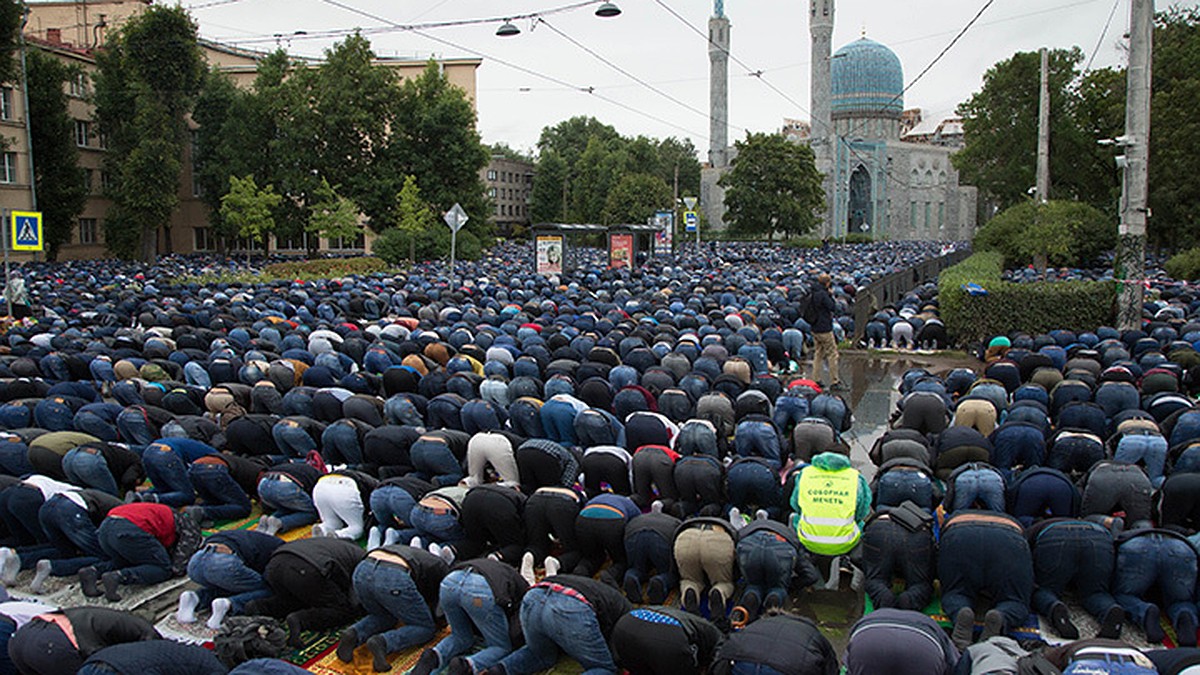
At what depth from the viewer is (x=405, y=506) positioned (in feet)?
25.3

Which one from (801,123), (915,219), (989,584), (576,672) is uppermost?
(801,123)

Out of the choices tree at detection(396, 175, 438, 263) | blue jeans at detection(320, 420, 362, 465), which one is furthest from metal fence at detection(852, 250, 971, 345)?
tree at detection(396, 175, 438, 263)

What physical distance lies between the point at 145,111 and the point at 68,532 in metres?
45.7

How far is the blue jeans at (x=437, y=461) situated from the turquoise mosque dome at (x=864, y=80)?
8451 cm

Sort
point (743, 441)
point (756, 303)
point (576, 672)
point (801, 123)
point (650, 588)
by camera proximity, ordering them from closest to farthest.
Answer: point (576, 672), point (650, 588), point (743, 441), point (756, 303), point (801, 123)

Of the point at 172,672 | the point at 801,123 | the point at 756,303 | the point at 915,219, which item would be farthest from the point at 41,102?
the point at 801,123

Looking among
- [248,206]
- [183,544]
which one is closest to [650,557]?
[183,544]

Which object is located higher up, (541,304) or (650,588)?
(541,304)

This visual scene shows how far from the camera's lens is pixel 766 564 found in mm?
6359

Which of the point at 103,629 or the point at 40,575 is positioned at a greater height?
the point at 103,629

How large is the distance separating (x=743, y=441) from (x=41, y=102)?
1937 inches

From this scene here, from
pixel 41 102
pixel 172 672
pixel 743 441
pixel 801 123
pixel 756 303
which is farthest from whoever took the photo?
pixel 801 123

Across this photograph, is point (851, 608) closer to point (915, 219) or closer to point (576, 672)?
A: point (576, 672)

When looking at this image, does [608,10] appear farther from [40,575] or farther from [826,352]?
[40,575]
